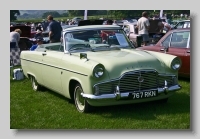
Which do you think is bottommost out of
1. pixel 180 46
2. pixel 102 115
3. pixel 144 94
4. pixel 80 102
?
pixel 102 115

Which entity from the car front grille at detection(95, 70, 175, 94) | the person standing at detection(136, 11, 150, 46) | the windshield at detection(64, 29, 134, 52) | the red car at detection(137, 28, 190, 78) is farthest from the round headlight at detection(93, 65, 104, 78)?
the person standing at detection(136, 11, 150, 46)

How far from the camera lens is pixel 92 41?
673cm

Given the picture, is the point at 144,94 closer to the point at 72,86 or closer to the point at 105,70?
the point at 105,70

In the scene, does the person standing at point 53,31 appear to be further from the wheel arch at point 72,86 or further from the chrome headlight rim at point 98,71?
the chrome headlight rim at point 98,71

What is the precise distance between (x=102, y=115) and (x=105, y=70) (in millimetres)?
754

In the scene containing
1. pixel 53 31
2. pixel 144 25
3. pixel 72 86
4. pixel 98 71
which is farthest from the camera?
pixel 144 25

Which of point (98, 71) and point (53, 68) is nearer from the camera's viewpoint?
point (98, 71)

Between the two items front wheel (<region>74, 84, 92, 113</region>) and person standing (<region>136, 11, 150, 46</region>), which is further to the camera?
person standing (<region>136, 11, 150, 46</region>)

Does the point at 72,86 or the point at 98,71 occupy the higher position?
the point at 98,71

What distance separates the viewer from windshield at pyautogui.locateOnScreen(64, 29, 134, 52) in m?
6.63

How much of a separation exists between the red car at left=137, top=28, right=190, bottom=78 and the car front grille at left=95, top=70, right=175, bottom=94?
7.24 feet

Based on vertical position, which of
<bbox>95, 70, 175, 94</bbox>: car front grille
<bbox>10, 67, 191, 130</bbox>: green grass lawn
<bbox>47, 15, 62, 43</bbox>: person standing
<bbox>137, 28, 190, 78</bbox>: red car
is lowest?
<bbox>10, 67, 191, 130</bbox>: green grass lawn

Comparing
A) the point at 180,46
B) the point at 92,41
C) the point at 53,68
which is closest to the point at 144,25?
the point at 180,46

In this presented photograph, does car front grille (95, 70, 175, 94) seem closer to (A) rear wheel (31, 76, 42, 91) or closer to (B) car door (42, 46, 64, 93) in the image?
(B) car door (42, 46, 64, 93)
